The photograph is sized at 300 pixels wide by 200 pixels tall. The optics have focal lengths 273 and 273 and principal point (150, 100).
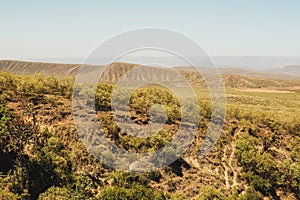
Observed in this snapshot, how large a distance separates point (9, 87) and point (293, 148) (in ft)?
144

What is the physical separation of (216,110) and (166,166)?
15.3 metres

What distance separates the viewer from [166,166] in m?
33.2

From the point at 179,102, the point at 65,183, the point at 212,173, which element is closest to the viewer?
the point at 65,183

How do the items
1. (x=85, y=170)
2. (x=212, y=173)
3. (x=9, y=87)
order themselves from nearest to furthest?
(x=85, y=170) → (x=212, y=173) → (x=9, y=87)

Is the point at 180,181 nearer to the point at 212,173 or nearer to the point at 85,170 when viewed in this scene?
the point at 212,173

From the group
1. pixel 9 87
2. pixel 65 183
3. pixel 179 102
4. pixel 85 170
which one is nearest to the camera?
pixel 65 183

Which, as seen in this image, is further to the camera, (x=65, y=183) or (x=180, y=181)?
(x=180, y=181)

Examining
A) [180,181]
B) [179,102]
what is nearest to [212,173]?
[180,181]

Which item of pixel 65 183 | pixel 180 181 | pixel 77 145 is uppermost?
pixel 77 145

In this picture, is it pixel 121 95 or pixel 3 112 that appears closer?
pixel 3 112

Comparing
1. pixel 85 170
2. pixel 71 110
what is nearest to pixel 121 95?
pixel 71 110

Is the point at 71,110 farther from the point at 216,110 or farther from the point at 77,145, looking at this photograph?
the point at 216,110

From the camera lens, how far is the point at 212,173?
33812 millimetres

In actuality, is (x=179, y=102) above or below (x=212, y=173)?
above
